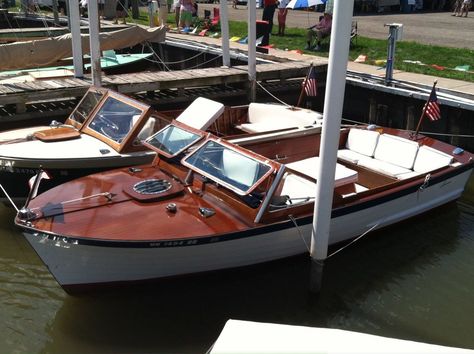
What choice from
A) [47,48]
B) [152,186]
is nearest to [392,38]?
[152,186]

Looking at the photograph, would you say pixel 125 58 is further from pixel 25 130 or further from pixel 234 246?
pixel 234 246

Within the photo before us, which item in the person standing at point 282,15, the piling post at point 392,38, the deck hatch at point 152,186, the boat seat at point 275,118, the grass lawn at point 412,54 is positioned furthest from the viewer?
the person standing at point 282,15

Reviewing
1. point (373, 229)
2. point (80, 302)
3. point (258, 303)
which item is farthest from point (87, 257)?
point (373, 229)

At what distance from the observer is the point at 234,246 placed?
6242 millimetres

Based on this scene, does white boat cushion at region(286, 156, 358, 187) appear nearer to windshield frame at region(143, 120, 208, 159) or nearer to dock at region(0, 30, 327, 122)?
windshield frame at region(143, 120, 208, 159)

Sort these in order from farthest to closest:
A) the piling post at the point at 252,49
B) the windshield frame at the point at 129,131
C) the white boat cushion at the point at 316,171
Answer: the piling post at the point at 252,49 < the windshield frame at the point at 129,131 < the white boat cushion at the point at 316,171

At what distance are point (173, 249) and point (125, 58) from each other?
40.5ft

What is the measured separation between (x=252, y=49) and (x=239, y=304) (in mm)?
6813

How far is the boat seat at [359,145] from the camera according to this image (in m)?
9.14

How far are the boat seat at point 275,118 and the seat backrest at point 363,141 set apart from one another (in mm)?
798

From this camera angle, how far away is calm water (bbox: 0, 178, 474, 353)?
232 inches

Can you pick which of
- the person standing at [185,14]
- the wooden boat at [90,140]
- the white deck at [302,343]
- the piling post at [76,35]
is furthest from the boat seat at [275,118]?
the person standing at [185,14]

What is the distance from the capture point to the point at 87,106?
29.7ft

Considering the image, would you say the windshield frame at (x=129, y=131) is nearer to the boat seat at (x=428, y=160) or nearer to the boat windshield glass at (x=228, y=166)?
the boat windshield glass at (x=228, y=166)
